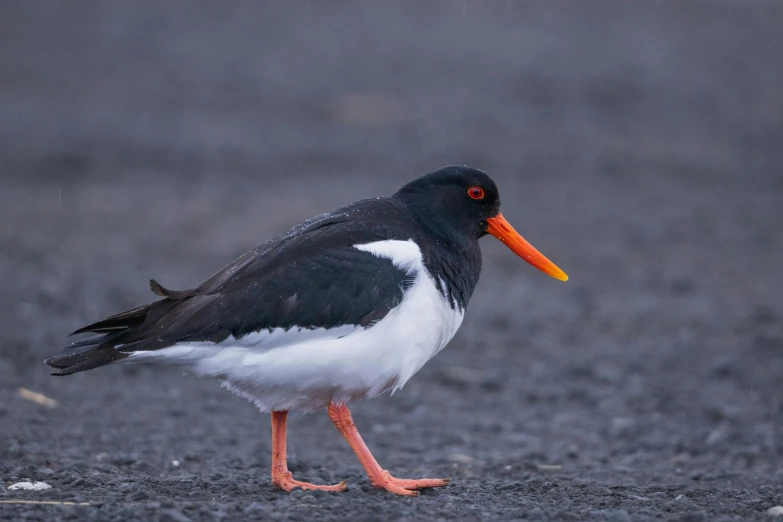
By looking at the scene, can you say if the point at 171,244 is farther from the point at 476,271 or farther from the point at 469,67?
the point at 469,67

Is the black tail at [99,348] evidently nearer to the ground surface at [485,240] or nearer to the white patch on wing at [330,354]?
the white patch on wing at [330,354]

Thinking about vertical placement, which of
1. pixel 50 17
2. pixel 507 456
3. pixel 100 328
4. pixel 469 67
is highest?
pixel 50 17

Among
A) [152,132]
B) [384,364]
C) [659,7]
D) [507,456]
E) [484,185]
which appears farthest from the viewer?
[659,7]

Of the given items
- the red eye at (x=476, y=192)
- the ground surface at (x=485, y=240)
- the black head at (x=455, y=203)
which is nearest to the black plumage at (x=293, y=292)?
the black head at (x=455, y=203)

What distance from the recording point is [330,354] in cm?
609

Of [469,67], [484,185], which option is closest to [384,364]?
[484,185]

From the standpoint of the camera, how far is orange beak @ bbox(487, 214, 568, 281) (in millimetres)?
7379

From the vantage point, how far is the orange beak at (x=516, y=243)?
24.2 ft

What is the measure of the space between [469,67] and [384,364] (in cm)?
1858

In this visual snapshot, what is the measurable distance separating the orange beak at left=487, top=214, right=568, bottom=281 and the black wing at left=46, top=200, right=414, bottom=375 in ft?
3.64

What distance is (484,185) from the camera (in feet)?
23.7

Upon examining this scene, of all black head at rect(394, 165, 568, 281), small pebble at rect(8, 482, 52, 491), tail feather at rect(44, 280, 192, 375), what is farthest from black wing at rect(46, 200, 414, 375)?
small pebble at rect(8, 482, 52, 491)

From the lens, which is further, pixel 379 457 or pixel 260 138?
pixel 260 138

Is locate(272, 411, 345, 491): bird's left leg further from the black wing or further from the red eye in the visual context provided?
the red eye
